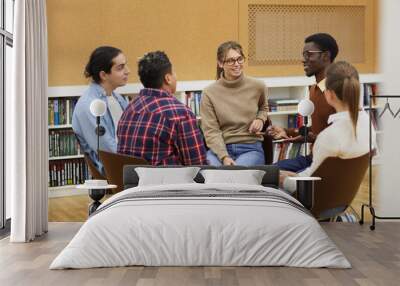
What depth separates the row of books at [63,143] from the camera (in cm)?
717

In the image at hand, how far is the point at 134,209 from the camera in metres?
5.07

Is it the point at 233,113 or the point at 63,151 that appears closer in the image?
the point at 233,113

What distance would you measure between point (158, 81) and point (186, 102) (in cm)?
34

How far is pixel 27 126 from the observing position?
20.7 feet

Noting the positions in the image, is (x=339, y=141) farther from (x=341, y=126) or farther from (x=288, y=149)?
(x=288, y=149)

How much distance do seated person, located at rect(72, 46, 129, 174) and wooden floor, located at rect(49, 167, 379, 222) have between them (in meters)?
0.43

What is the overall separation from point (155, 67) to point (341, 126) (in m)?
1.90

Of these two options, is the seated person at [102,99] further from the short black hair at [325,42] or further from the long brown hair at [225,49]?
the short black hair at [325,42]

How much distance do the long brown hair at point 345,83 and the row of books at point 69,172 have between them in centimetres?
251

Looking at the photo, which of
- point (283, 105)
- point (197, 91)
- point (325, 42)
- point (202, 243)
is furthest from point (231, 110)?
point (202, 243)

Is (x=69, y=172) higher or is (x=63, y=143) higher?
(x=63, y=143)

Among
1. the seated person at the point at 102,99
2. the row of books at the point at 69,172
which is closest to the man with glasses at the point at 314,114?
the seated person at the point at 102,99

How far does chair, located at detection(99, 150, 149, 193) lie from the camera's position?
22.7ft

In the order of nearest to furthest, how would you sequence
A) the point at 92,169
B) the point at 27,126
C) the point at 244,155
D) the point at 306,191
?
the point at 27,126 < the point at 306,191 < the point at 244,155 < the point at 92,169
